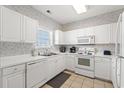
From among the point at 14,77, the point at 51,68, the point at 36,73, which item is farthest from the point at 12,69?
the point at 51,68

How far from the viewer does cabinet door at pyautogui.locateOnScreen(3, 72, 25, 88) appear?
123 centimetres

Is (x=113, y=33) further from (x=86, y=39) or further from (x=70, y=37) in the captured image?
(x=70, y=37)

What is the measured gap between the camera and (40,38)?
9.78ft

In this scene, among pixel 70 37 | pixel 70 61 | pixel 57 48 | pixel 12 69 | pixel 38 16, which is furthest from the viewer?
pixel 57 48

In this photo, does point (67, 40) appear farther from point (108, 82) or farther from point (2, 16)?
point (2, 16)

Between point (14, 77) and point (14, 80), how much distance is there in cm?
6

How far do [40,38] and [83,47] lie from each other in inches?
80.0

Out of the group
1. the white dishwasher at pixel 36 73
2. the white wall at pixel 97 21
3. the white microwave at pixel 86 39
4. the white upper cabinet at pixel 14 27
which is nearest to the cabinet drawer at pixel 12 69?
the white dishwasher at pixel 36 73

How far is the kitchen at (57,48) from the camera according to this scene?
1.45 m

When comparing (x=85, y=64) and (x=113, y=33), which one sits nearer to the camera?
(x=113, y=33)

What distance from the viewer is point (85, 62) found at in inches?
113

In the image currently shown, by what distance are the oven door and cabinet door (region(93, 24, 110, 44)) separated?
2.62 feet

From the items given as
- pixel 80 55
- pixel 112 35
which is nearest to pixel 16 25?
pixel 80 55

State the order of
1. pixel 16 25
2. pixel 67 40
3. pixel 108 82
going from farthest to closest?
pixel 67 40, pixel 108 82, pixel 16 25
